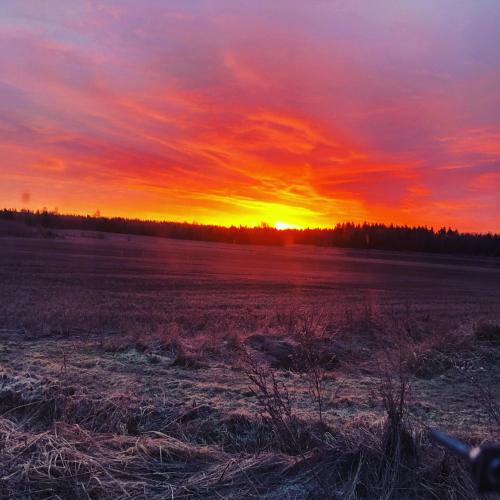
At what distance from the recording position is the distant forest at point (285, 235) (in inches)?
5182

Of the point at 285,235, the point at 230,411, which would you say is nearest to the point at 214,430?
the point at 230,411

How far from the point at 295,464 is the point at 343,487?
1.53ft

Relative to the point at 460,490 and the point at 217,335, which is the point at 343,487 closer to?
the point at 460,490

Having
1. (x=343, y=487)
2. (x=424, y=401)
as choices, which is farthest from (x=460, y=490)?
(x=424, y=401)

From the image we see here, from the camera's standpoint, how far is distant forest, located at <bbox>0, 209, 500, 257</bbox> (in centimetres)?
13162

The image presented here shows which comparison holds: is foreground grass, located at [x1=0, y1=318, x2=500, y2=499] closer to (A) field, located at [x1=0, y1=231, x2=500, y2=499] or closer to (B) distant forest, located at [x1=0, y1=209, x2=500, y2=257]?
(A) field, located at [x1=0, y1=231, x2=500, y2=499]

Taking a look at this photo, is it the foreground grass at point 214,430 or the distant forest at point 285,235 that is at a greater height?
the distant forest at point 285,235

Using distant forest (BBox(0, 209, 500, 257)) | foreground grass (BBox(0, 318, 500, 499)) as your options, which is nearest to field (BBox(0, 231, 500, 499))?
foreground grass (BBox(0, 318, 500, 499))

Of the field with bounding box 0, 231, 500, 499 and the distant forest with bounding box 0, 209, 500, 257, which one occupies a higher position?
the distant forest with bounding box 0, 209, 500, 257

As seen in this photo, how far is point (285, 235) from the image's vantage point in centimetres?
14825

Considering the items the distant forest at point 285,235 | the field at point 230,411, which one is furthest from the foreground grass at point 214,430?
the distant forest at point 285,235

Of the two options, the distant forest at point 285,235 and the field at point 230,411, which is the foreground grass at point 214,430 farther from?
the distant forest at point 285,235

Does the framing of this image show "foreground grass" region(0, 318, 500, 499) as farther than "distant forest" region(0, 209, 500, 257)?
No

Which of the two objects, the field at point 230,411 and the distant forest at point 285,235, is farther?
the distant forest at point 285,235
